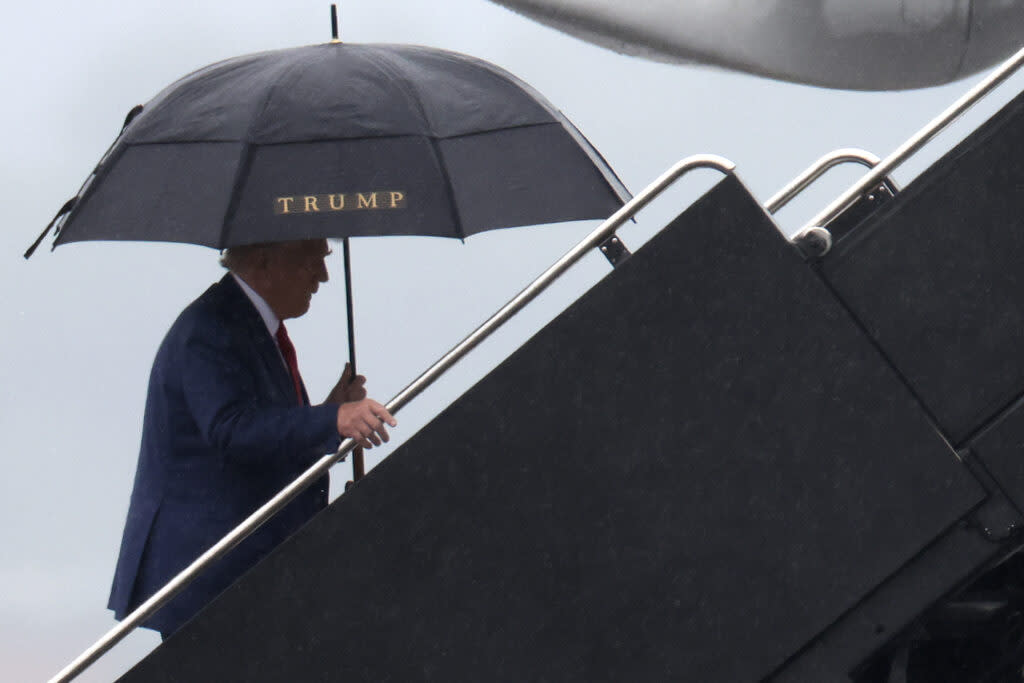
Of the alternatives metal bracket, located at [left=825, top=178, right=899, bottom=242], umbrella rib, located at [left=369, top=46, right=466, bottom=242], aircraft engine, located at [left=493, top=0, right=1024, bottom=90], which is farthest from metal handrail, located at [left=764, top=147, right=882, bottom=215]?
aircraft engine, located at [left=493, top=0, right=1024, bottom=90]

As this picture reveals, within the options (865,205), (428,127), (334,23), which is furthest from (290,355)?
(865,205)

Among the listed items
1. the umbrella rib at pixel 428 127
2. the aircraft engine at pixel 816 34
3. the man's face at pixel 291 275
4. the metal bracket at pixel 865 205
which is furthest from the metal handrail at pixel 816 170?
the aircraft engine at pixel 816 34

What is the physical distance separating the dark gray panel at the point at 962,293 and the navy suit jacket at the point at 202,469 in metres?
1.33

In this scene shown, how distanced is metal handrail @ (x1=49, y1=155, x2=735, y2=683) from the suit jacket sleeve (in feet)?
0.46

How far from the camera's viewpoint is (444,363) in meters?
2.92

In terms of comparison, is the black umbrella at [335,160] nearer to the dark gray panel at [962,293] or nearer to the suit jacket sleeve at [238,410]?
the suit jacket sleeve at [238,410]

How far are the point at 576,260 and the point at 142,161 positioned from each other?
1.20 metres

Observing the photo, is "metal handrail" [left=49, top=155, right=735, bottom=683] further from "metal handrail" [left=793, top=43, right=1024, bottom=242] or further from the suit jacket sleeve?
"metal handrail" [left=793, top=43, right=1024, bottom=242]

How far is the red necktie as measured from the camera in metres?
3.50

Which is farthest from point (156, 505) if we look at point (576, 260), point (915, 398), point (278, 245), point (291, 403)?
point (915, 398)

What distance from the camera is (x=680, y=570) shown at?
2814 millimetres

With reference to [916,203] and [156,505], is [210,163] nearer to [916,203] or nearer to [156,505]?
[156,505]

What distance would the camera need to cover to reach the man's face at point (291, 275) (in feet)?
11.2

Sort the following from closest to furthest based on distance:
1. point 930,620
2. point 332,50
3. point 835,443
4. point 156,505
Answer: point 835,443 < point 930,620 < point 156,505 < point 332,50
